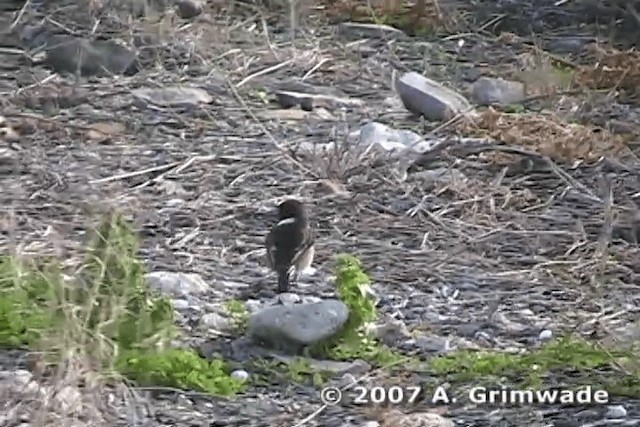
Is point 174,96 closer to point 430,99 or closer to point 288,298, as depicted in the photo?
point 430,99

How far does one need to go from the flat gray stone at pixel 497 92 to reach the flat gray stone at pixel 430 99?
0.30 ft

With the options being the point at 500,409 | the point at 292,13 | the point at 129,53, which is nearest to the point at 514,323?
the point at 500,409

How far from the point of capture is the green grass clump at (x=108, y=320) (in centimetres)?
399

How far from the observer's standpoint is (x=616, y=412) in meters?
4.03

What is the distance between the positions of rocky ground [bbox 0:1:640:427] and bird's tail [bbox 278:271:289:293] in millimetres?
46

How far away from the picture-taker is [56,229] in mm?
Result: 5465

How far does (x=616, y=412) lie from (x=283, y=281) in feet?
4.01

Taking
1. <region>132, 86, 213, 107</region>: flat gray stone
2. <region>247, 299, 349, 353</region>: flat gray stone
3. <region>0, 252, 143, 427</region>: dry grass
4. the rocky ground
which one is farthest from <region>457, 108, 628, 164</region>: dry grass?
<region>0, 252, 143, 427</region>: dry grass

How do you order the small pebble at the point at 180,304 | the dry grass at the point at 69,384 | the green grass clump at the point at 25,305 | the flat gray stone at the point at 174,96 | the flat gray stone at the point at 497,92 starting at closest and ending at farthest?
the dry grass at the point at 69,384, the green grass clump at the point at 25,305, the small pebble at the point at 180,304, the flat gray stone at the point at 174,96, the flat gray stone at the point at 497,92

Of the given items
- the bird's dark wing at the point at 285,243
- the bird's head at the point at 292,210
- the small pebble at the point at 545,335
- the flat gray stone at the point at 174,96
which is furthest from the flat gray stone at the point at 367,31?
the small pebble at the point at 545,335

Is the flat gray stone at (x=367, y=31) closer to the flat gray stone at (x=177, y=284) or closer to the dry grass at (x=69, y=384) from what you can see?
the flat gray stone at (x=177, y=284)

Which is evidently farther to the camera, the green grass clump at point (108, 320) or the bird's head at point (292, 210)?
the bird's head at point (292, 210)

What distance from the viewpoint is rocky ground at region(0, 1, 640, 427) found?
4.71 m

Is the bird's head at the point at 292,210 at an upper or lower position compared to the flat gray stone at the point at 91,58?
upper
